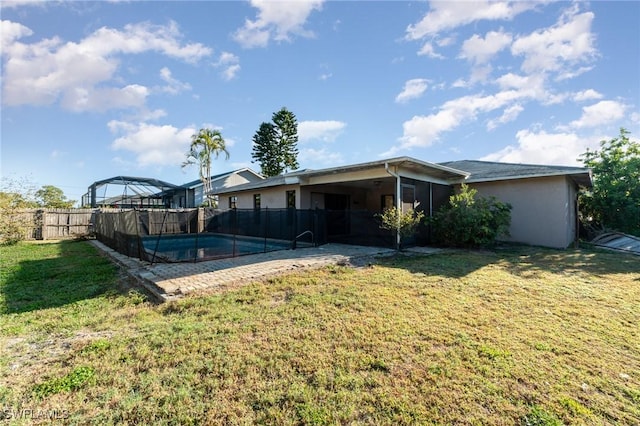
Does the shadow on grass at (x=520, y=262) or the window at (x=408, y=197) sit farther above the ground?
the window at (x=408, y=197)

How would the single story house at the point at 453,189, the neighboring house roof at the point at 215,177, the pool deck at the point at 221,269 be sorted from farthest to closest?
the neighboring house roof at the point at 215,177
the single story house at the point at 453,189
the pool deck at the point at 221,269

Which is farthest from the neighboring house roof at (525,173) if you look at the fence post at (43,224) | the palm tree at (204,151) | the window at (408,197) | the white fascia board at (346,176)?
the fence post at (43,224)

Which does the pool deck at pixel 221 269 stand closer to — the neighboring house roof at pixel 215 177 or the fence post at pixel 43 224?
the fence post at pixel 43 224

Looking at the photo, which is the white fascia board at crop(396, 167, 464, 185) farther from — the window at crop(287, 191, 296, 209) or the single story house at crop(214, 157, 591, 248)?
the window at crop(287, 191, 296, 209)

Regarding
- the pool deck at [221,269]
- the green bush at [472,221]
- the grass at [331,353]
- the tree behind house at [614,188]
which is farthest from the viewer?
the tree behind house at [614,188]

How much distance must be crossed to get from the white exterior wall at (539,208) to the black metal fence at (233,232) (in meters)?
5.44

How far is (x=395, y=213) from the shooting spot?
8.97 metres

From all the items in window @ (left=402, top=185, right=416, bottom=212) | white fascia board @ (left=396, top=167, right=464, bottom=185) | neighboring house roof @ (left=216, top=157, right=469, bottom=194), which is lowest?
window @ (left=402, top=185, right=416, bottom=212)

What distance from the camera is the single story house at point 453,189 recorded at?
9.59 meters

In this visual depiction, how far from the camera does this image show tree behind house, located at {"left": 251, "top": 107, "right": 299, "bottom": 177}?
107 feet

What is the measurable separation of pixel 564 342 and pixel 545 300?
165 cm

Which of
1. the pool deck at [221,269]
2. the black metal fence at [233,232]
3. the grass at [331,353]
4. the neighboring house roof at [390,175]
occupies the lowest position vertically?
the grass at [331,353]

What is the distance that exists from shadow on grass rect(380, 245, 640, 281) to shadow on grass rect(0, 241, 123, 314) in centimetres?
630

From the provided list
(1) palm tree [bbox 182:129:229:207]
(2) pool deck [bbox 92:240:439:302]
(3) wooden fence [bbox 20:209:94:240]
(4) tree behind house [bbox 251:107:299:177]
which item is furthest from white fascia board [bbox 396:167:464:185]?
(4) tree behind house [bbox 251:107:299:177]
